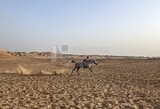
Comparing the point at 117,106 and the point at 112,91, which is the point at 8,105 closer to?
the point at 117,106

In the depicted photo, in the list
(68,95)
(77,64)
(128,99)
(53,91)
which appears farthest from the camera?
(77,64)

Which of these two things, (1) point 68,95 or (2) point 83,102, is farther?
(1) point 68,95

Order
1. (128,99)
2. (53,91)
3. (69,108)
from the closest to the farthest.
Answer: (69,108) < (128,99) < (53,91)

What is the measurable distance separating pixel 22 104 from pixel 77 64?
49.4 ft

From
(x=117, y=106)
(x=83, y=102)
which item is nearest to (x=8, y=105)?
(x=83, y=102)

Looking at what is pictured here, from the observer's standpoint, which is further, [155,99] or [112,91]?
[112,91]

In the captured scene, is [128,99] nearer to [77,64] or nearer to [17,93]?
[17,93]

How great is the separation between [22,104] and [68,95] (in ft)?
8.80

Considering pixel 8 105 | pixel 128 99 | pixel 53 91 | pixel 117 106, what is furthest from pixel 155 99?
pixel 8 105

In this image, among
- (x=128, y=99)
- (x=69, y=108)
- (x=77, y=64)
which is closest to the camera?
(x=69, y=108)

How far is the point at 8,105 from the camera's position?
A: 11.2m

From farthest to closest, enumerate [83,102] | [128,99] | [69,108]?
1. [128,99]
2. [83,102]
3. [69,108]

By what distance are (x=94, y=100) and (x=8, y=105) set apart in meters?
3.11

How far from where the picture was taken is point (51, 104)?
11461 mm
